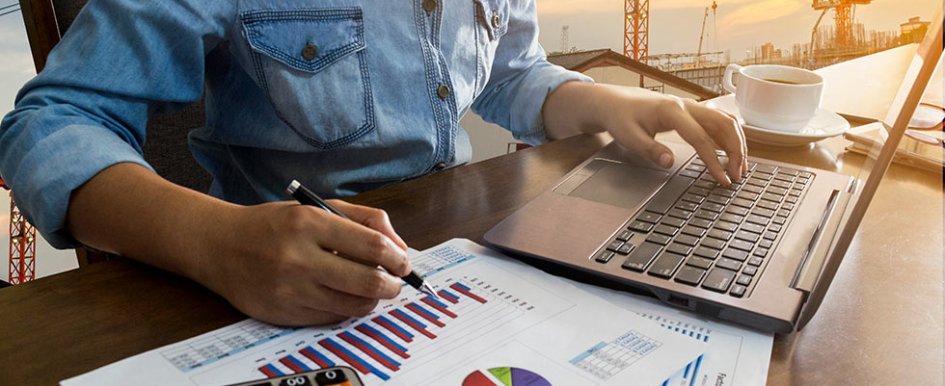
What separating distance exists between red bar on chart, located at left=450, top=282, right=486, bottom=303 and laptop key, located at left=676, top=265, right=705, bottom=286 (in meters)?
0.15

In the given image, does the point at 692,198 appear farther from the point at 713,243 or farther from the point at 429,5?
the point at 429,5

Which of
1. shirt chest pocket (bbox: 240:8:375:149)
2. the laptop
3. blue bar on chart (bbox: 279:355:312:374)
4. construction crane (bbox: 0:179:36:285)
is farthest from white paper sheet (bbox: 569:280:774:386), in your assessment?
construction crane (bbox: 0:179:36:285)

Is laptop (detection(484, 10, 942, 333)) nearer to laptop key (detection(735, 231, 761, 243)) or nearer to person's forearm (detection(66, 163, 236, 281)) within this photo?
laptop key (detection(735, 231, 761, 243))

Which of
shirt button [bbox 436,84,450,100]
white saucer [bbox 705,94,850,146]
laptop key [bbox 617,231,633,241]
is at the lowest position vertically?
white saucer [bbox 705,94,850,146]

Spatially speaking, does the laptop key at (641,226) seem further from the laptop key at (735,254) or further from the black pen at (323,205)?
the black pen at (323,205)

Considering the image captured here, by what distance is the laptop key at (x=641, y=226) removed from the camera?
0.56m

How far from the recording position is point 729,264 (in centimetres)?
50

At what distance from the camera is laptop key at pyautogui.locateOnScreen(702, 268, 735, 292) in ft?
1.54

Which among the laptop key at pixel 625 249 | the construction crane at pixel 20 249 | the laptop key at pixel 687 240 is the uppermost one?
the laptop key at pixel 625 249

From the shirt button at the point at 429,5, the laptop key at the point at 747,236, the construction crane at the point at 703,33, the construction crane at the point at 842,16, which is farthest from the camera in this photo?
the construction crane at the point at 703,33

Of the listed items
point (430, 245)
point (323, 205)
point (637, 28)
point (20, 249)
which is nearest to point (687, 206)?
point (430, 245)

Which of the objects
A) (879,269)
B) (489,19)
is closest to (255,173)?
(489,19)

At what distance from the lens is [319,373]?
0.35m

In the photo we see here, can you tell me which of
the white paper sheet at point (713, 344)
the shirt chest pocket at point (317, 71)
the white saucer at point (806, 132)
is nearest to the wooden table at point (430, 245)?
the white paper sheet at point (713, 344)
